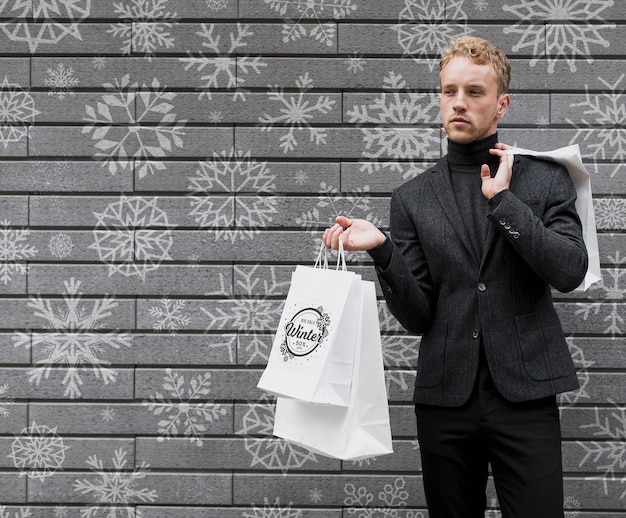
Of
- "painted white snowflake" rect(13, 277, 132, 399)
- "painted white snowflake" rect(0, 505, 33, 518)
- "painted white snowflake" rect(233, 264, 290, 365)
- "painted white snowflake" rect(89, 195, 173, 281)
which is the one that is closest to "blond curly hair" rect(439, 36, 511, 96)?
"painted white snowflake" rect(233, 264, 290, 365)

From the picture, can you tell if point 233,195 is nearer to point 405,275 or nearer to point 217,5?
point 217,5

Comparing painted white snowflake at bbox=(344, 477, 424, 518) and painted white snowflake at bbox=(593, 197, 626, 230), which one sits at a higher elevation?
painted white snowflake at bbox=(593, 197, 626, 230)

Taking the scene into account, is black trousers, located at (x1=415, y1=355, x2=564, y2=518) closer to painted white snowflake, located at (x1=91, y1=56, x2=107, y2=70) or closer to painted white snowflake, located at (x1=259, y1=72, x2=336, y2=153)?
painted white snowflake, located at (x1=259, y1=72, x2=336, y2=153)

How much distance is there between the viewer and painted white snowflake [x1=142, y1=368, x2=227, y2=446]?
13.5 feet

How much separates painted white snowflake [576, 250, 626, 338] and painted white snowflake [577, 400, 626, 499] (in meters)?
0.38

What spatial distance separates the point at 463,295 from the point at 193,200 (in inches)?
67.1

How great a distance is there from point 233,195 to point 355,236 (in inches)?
51.8

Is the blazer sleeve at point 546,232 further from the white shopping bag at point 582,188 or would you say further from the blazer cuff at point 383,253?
the blazer cuff at point 383,253

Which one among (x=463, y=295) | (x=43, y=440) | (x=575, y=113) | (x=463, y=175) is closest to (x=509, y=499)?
(x=463, y=295)

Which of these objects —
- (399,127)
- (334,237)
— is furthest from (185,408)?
(399,127)

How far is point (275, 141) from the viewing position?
161 inches

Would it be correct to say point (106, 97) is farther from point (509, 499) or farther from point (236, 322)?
point (509, 499)

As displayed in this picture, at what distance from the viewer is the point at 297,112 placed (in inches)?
161

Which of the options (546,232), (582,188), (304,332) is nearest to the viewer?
(546,232)
